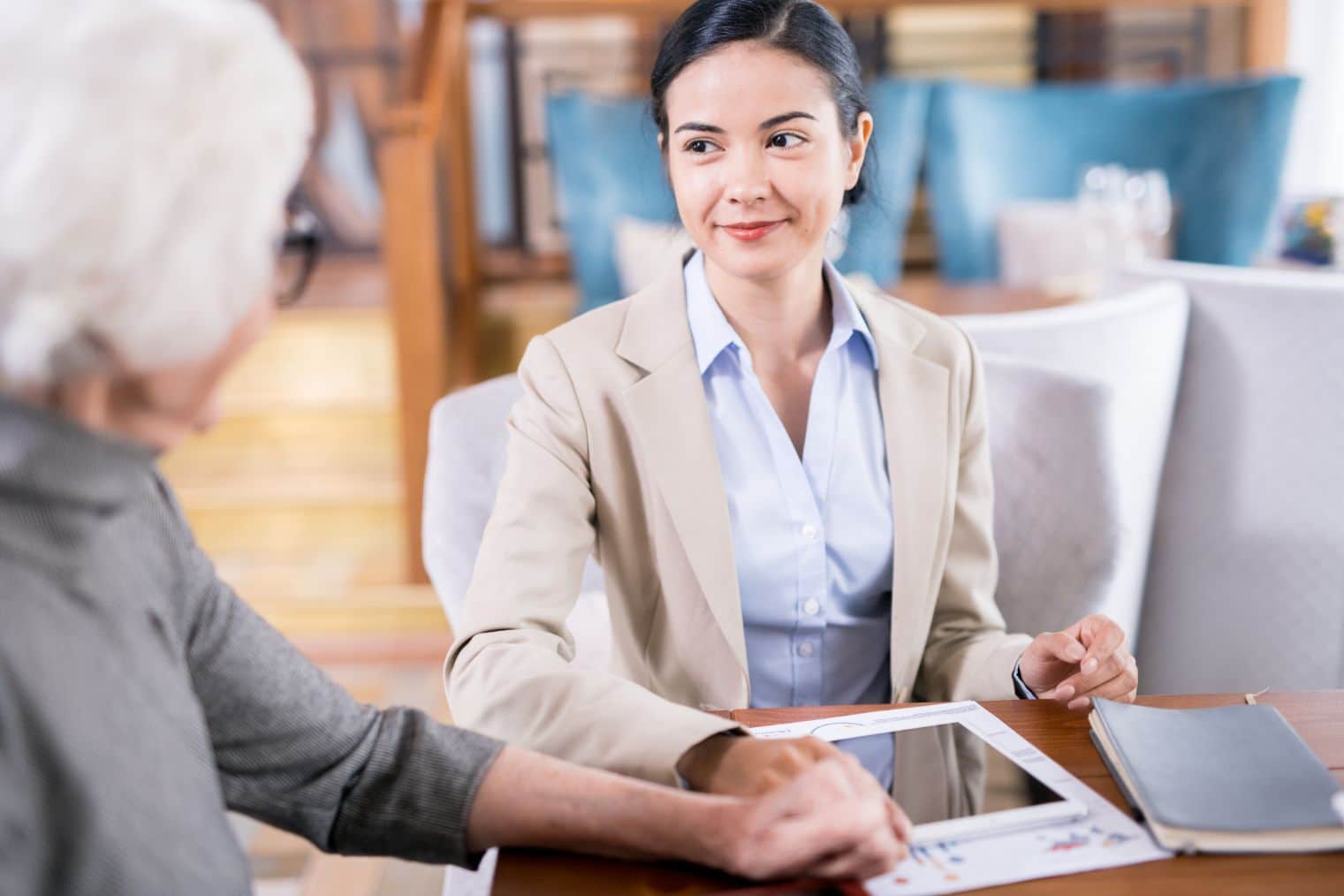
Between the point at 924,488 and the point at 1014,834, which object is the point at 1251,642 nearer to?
the point at 924,488

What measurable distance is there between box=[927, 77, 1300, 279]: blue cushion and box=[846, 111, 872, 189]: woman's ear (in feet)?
10.2

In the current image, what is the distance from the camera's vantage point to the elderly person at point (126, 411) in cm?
64

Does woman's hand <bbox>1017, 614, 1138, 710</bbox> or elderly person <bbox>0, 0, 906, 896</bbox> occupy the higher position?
elderly person <bbox>0, 0, 906, 896</bbox>

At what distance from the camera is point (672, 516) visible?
1312mm

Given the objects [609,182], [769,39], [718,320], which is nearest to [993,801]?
[718,320]

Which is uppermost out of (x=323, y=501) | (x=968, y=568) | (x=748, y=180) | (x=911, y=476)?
(x=748, y=180)

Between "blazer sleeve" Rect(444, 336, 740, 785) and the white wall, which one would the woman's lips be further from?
the white wall

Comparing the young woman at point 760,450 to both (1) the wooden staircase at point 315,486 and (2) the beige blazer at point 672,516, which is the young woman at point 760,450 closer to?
(2) the beige blazer at point 672,516

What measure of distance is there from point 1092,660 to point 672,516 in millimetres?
420

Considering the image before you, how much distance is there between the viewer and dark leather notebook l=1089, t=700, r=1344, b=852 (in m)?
0.84

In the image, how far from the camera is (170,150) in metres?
0.67

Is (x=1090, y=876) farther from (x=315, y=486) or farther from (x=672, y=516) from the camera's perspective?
(x=315, y=486)

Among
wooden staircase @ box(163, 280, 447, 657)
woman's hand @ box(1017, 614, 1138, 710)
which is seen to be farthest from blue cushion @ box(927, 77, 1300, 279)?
woman's hand @ box(1017, 614, 1138, 710)

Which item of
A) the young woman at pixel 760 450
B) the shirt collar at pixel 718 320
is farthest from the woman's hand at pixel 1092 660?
the shirt collar at pixel 718 320
